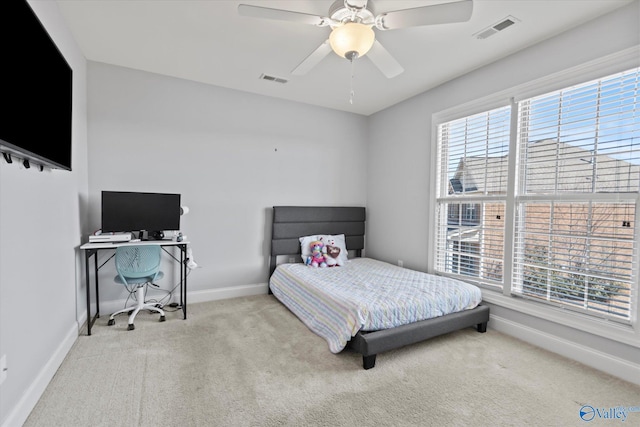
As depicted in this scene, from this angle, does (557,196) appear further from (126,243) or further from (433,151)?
(126,243)

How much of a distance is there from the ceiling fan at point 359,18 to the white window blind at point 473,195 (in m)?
1.66

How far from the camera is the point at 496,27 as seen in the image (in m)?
2.39

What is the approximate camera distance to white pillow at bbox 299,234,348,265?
402cm

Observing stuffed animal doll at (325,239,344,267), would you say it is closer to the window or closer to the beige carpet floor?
the beige carpet floor

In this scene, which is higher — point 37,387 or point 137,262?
point 137,262

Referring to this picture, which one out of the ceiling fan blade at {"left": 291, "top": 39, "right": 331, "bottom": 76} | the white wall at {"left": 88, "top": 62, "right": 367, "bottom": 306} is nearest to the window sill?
the white wall at {"left": 88, "top": 62, "right": 367, "bottom": 306}

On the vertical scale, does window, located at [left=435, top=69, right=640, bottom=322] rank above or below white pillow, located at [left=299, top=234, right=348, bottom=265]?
above

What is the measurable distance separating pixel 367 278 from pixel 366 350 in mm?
1110

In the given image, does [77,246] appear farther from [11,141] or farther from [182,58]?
[182,58]

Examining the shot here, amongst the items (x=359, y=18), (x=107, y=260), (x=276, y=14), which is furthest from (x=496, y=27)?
(x=107, y=260)

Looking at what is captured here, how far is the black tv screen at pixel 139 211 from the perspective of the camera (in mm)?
2928

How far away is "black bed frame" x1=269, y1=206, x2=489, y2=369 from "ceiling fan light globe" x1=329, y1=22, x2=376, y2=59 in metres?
1.99
